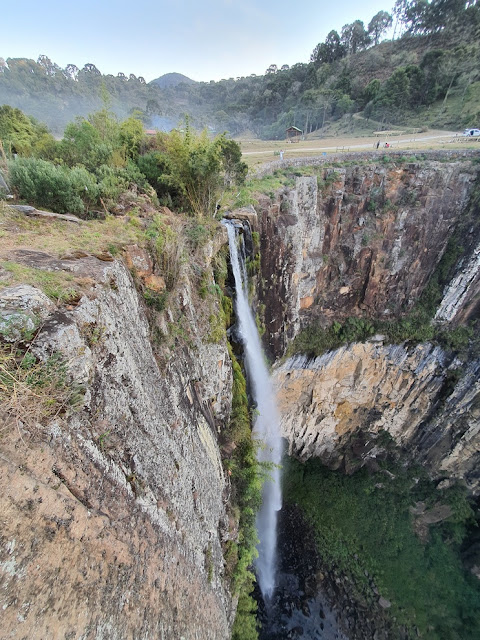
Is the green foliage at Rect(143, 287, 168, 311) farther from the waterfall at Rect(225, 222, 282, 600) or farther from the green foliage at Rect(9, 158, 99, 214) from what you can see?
the waterfall at Rect(225, 222, 282, 600)

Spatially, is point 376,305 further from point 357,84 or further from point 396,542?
point 357,84

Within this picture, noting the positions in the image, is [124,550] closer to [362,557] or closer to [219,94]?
[362,557]

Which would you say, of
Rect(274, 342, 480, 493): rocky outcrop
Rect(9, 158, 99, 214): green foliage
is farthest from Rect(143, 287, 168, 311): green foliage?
Rect(274, 342, 480, 493): rocky outcrop

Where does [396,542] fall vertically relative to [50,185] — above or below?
below

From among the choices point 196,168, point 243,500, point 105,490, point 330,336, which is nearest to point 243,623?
point 243,500

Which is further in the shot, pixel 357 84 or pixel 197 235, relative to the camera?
pixel 357 84

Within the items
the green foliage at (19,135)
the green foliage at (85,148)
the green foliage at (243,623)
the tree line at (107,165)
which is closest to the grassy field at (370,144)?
the tree line at (107,165)
